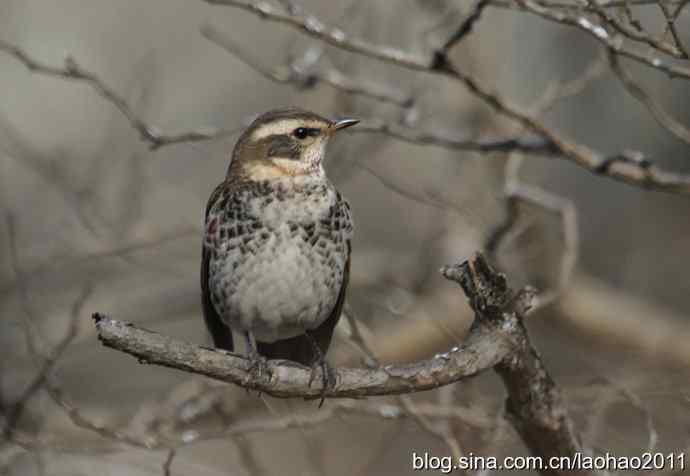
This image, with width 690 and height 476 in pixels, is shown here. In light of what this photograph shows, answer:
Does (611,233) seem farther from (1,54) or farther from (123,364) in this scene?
(1,54)

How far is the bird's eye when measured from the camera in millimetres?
6150

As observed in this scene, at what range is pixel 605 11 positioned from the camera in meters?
5.02

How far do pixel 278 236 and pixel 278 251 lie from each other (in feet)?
0.24

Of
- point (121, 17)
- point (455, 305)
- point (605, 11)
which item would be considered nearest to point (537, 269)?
point (455, 305)

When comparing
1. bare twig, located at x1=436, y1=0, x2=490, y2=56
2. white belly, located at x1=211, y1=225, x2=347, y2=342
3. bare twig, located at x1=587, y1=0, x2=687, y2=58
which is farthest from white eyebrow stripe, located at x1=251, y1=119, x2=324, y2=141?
bare twig, located at x1=587, y1=0, x2=687, y2=58

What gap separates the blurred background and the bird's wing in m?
0.43

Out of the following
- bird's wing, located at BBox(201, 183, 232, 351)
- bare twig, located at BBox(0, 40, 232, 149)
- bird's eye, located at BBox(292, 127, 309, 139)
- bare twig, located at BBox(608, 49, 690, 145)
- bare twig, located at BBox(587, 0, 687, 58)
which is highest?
bare twig, located at BBox(587, 0, 687, 58)

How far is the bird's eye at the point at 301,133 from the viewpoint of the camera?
20.2 ft

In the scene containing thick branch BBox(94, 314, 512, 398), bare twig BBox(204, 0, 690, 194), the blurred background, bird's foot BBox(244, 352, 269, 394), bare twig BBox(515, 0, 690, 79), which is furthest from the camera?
the blurred background

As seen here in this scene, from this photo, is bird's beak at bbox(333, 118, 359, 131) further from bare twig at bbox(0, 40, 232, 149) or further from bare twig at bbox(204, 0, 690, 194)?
bare twig at bbox(0, 40, 232, 149)

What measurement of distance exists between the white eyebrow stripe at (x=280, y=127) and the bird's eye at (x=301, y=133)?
0.02 m

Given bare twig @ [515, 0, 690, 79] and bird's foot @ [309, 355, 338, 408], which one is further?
bare twig @ [515, 0, 690, 79]

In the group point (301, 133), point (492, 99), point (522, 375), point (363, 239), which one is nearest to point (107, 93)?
point (301, 133)

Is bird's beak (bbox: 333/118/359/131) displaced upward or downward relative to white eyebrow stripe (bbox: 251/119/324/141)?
upward
